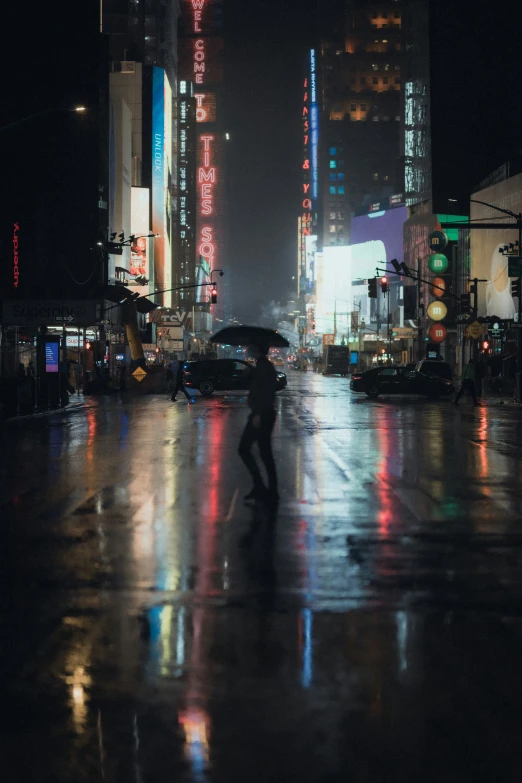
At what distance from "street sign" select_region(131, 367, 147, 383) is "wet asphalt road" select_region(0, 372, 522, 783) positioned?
39.7 meters

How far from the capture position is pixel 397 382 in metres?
50.5

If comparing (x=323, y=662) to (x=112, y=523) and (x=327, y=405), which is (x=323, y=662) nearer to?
(x=112, y=523)

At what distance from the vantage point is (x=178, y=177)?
159000 mm

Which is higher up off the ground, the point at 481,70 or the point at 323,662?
the point at 481,70

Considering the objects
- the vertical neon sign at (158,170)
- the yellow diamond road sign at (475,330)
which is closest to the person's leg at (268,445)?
the yellow diamond road sign at (475,330)

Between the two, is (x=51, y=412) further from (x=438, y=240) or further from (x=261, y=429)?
(x=438, y=240)

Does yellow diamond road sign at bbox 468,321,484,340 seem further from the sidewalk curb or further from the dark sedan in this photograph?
the sidewalk curb

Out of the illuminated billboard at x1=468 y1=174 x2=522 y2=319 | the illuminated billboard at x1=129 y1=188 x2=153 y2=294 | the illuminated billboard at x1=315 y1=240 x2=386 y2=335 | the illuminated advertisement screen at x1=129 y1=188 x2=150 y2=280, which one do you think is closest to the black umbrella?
the illuminated billboard at x1=468 y1=174 x2=522 y2=319

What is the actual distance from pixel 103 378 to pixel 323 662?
49.7 meters

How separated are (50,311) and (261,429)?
38375 mm

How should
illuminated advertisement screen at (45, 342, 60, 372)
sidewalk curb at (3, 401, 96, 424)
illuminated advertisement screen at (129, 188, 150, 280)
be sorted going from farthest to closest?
illuminated advertisement screen at (129, 188, 150, 280) → illuminated advertisement screen at (45, 342, 60, 372) → sidewalk curb at (3, 401, 96, 424)

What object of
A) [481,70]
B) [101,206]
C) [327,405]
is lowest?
[327,405]

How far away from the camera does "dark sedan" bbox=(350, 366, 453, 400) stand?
5003 centimetres

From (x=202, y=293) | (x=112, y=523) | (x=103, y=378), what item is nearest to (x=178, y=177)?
(x=202, y=293)
